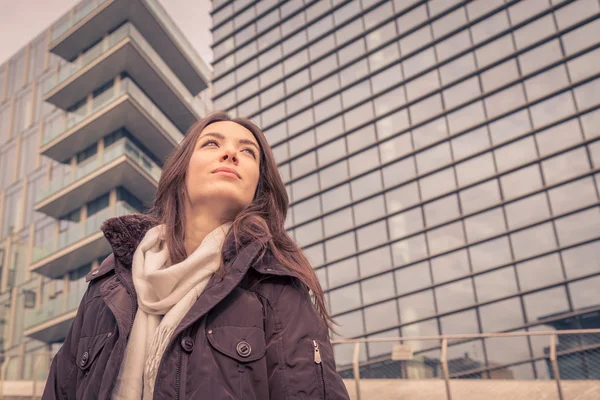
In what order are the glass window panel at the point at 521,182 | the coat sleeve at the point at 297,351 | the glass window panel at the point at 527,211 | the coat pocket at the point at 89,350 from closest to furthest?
the coat sleeve at the point at 297,351 → the coat pocket at the point at 89,350 → the glass window panel at the point at 527,211 → the glass window panel at the point at 521,182

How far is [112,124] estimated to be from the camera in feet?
82.7

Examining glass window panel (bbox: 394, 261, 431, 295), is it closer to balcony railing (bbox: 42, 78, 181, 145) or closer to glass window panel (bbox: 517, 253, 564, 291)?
glass window panel (bbox: 517, 253, 564, 291)

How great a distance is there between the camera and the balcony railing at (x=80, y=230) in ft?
74.9

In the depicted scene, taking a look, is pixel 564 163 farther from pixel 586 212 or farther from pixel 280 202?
pixel 280 202

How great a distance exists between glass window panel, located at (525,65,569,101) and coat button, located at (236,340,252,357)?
2253 cm

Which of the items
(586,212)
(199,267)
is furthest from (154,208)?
(586,212)

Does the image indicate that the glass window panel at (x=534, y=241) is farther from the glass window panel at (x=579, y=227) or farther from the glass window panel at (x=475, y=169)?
the glass window panel at (x=475, y=169)

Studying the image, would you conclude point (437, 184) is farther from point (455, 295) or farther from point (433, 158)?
point (455, 295)

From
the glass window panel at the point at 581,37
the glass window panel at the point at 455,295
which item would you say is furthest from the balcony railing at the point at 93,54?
the glass window panel at the point at 581,37

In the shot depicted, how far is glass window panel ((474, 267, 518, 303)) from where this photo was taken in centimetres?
2042

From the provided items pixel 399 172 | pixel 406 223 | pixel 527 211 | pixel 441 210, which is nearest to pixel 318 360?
pixel 527 211

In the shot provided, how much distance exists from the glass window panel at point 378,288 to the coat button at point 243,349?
2142cm

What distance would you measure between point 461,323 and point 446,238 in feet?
10.7

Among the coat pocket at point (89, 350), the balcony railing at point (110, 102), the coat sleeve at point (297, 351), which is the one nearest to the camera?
the coat sleeve at point (297, 351)
